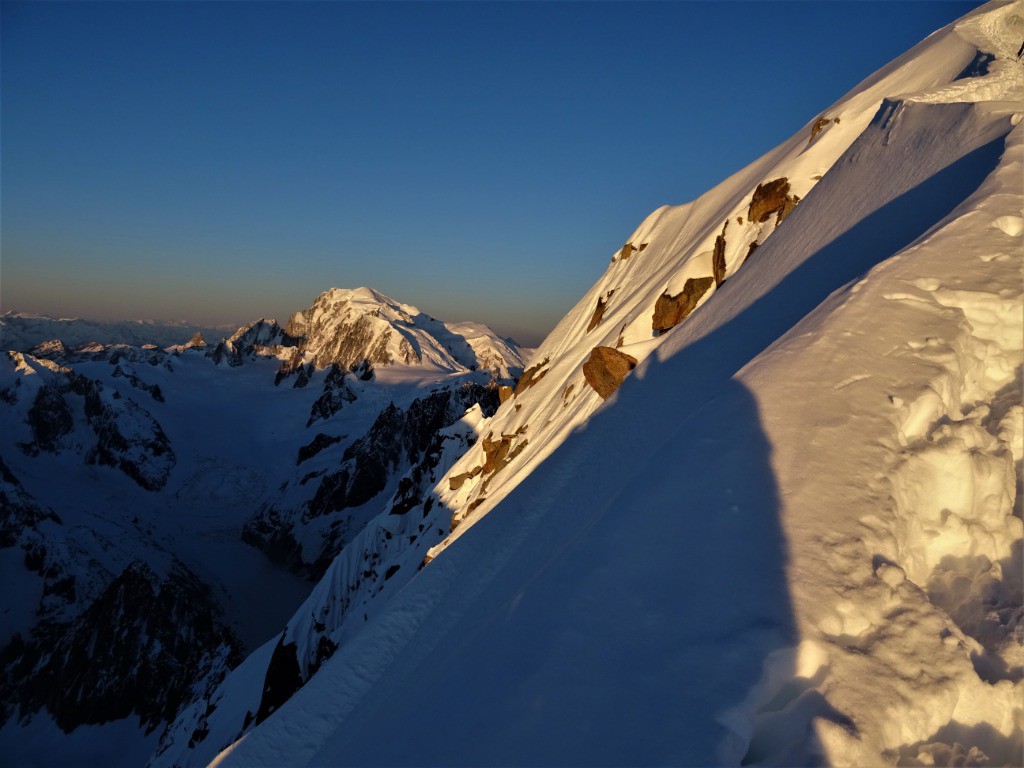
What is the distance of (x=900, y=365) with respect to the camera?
450 centimetres

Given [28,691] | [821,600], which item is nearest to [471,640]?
[821,600]

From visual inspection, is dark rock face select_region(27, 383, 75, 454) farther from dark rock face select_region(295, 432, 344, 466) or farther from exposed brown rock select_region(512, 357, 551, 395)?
exposed brown rock select_region(512, 357, 551, 395)

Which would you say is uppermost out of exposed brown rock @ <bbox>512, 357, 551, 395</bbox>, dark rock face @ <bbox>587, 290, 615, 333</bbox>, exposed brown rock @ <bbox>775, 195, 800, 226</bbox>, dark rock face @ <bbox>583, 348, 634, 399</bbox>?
exposed brown rock @ <bbox>775, 195, 800, 226</bbox>

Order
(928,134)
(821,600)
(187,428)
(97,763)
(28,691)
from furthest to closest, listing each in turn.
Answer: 1. (187,428)
2. (28,691)
3. (97,763)
4. (928,134)
5. (821,600)

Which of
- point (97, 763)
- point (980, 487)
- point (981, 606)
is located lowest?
Answer: point (97, 763)

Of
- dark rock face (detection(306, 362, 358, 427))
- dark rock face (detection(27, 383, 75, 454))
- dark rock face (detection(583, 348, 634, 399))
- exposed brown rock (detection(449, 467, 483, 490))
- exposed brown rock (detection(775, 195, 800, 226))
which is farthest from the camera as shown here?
dark rock face (detection(306, 362, 358, 427))

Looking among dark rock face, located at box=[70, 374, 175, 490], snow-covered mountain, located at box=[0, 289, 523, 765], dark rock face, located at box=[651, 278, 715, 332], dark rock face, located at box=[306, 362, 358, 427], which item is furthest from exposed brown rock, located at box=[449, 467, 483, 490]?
dark rock face, located at box=[70, 374, 175, 490]

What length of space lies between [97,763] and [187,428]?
8887 centimetres

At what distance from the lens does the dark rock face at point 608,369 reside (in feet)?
39.3

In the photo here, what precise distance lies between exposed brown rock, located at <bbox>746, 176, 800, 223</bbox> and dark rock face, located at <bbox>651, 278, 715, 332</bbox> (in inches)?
85.8

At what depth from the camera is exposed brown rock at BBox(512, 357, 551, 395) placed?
70.5ft

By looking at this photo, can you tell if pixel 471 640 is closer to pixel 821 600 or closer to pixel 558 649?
pixel 558 649

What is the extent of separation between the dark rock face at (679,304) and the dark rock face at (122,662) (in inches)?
1437

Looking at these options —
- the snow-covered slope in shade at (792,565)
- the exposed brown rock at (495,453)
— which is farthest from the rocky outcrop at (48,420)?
the snow-covered slope in shade at (792,565)
